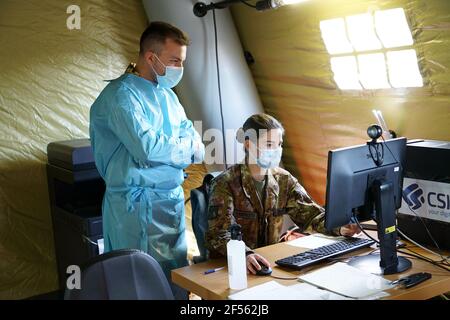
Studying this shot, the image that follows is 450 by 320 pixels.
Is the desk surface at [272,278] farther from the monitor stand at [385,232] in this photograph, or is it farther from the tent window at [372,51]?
the tent window at [372,51]

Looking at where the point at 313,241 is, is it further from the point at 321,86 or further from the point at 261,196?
the point at 321,86

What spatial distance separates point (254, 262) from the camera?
1.82 m

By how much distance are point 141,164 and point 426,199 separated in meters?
1.11

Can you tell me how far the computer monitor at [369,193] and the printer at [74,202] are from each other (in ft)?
4.25

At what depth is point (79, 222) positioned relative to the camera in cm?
268

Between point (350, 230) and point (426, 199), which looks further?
point (350, 230)

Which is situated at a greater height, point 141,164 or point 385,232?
point 141,164

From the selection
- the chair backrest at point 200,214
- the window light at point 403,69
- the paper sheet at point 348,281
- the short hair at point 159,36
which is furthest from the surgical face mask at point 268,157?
the window light at point 403,69

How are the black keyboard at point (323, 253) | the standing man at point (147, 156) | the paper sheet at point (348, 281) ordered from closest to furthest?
the paper sheet at point (348, 281), the black keyboard at point (323, 253), the standing man at point (147, 156)

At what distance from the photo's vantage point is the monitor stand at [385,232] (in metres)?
1.80

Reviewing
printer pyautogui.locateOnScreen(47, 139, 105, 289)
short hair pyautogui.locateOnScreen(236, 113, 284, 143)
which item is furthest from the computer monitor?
printer pyautogui.locateOnScreen(47, 139, 105, 289)

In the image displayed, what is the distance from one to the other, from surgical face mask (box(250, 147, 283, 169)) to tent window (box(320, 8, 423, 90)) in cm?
77

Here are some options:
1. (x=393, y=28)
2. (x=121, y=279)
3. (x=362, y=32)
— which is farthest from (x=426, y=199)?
(x=121, y=279)

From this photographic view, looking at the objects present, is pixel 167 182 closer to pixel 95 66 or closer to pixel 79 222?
→ pixel 79 222
